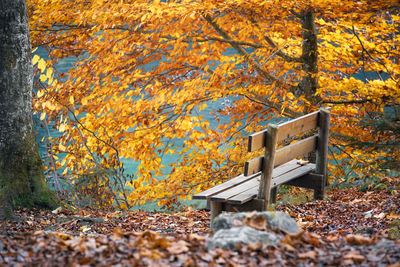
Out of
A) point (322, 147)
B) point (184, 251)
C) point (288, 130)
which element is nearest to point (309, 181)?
point (322, 147)

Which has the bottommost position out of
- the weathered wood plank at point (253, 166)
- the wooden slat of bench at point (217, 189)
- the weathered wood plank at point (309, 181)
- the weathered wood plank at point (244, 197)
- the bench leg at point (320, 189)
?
the bench leg at point (320, 189)

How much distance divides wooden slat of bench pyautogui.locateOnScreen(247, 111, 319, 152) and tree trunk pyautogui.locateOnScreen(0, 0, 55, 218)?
3.07 metres

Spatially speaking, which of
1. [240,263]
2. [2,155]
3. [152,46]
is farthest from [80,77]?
[240,263]

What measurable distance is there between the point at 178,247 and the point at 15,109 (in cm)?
346

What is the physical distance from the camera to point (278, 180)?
213 inches

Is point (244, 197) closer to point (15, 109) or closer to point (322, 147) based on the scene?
point (322, 147)

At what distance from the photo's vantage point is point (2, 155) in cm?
566

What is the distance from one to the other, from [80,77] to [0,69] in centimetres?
273

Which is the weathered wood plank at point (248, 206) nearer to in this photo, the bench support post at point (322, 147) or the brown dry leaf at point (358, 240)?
the brown dry leaf at point (358, 240)

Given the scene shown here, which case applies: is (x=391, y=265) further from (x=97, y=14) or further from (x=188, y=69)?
(x=188, y=69)

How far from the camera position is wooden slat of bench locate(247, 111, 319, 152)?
4.61m

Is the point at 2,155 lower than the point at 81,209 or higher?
higher

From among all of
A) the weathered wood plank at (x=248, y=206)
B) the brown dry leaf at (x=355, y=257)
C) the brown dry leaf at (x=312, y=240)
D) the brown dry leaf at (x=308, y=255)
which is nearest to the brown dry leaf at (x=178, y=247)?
the brown dry leaf at (x=308, y=255)

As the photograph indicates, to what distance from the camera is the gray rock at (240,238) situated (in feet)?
10.8
